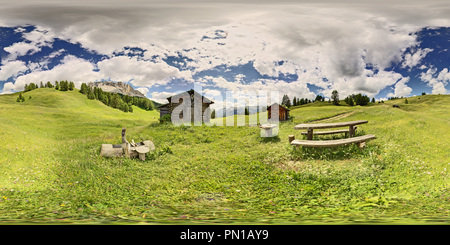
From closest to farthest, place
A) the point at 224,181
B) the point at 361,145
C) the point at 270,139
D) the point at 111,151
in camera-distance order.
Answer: the point at 224,181
the point at 111,151
the point at 361,145
the point at 270,139

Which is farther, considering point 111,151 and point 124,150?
point 124,150

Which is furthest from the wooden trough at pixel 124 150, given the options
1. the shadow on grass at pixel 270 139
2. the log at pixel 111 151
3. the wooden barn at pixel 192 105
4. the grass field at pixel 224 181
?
the wooden barn at pixel 192 105

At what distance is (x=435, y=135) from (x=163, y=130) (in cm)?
2033

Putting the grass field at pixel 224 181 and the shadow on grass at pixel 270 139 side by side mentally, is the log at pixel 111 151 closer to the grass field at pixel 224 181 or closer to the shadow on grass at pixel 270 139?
the grass field at pixel 224 181

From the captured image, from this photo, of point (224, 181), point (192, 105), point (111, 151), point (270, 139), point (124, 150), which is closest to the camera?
point (224, 181)

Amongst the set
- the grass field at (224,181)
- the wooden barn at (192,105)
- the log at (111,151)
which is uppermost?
the wooden barn at (192,105)

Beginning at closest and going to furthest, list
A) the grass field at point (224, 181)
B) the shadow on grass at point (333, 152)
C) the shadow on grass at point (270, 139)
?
the grass field at point (224, 181), the shadow on grass at point (333, 152), the shadow on grass at point (270, 139)

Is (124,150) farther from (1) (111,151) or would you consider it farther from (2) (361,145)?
(2) (361,145)

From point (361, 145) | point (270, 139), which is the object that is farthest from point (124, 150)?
point (361, 145)

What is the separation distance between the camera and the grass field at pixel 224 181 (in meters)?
5.52

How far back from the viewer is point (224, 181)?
10109 mm

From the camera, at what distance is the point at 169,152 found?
586 inches

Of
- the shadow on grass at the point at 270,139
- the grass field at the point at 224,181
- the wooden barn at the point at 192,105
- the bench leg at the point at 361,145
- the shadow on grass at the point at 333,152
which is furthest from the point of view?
the wooden barn at the point at 192,105

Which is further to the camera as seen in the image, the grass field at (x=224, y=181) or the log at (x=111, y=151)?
the log at (x=111, y=151)
